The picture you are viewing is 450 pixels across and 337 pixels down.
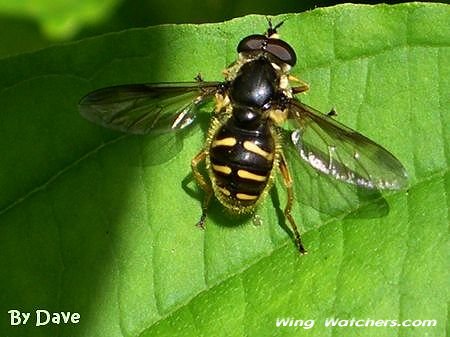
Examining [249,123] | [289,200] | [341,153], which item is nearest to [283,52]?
[249,123]

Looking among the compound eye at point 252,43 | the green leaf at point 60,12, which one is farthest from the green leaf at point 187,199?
the green leaf at point 60,12

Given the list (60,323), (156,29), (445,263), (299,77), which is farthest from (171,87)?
(445,263)

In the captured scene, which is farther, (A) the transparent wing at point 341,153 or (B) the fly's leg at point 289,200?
(B) the fly's leg at point 289,200

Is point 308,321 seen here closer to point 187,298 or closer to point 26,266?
point 187,298

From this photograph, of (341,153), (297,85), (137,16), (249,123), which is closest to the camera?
(341,153)

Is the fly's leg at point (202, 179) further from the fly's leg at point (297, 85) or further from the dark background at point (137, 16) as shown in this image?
the dark background at point (137, 16)

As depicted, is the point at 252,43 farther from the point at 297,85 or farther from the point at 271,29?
the point at 297,85

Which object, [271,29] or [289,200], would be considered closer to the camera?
[289,200]
